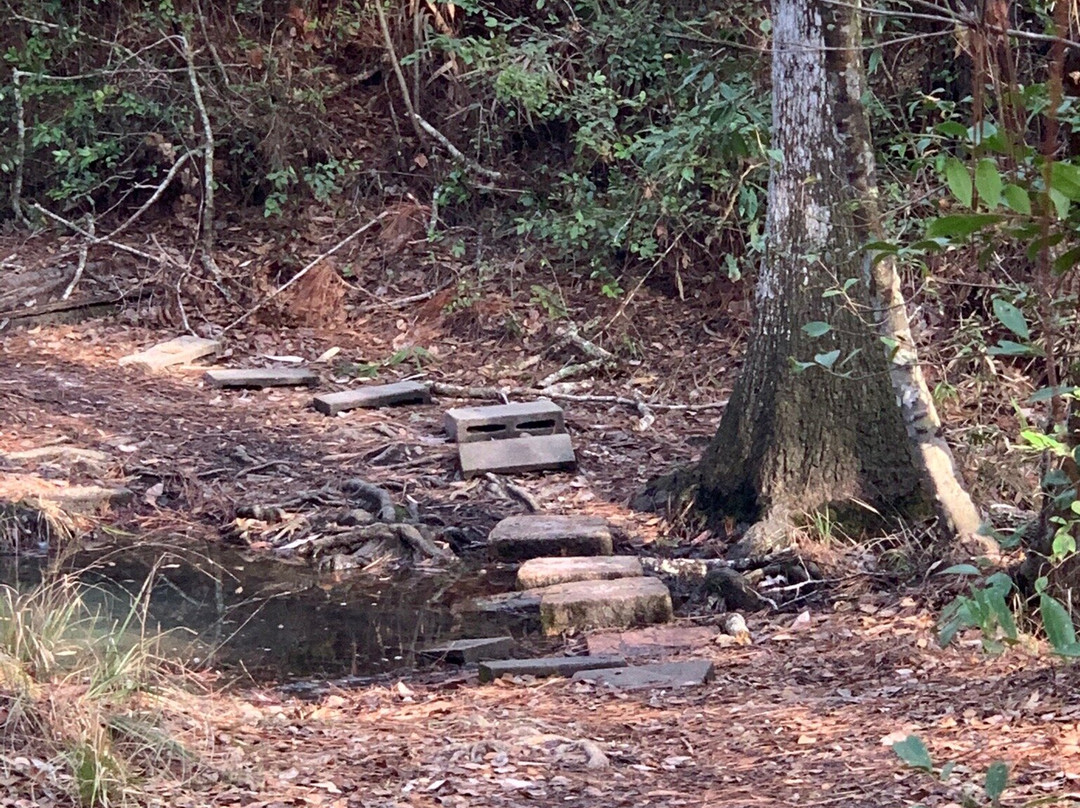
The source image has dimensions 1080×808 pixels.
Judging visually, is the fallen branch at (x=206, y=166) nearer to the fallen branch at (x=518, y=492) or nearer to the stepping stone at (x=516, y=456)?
the stepping stone at (x=516, y=456)

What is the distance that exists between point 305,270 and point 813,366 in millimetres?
6600

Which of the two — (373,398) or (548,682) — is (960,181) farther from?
(373,398)

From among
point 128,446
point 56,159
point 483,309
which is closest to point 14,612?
point 128,446

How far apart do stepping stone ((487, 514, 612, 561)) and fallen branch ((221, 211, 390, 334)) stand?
5001 mm

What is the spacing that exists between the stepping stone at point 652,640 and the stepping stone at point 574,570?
0.53 m

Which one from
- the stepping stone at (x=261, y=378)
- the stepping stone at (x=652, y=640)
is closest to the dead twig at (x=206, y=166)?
the stepping stone at (x=261, y=378)

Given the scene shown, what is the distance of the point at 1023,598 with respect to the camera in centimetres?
460

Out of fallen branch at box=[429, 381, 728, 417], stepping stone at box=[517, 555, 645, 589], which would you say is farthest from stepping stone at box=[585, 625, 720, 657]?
fallen branch at box=[429, 381, 728, 417]

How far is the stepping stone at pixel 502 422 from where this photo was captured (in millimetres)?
8523

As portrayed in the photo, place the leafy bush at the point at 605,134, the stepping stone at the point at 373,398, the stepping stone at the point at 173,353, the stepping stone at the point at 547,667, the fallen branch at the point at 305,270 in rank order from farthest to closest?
the fallen branch at the point at 305,270
the leafy bush at the point at 605,134
the stepping stone at the point at 173,353
the stepping stone at the point at 373,398
the stepping stone at the point at 547,667

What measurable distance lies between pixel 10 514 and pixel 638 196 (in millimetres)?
5759

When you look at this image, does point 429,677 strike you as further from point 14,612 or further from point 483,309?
point 483,309

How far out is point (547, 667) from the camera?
5098 mm

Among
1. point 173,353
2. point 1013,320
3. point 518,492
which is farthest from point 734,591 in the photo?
point 173,353
